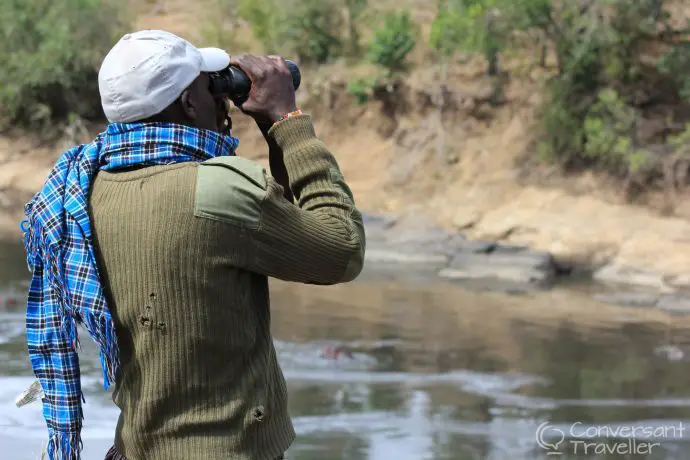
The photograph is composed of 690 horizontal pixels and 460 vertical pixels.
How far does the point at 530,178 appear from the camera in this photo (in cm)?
1363

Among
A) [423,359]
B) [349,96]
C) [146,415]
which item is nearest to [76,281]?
[146,415]

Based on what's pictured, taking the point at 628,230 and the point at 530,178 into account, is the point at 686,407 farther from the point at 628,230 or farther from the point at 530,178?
the point at 530,178

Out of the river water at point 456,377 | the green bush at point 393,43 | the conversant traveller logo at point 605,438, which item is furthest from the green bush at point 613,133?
the conversant traveller logo at point 605,438

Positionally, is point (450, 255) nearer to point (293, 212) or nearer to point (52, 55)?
point (52, 55)

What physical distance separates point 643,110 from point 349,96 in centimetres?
466

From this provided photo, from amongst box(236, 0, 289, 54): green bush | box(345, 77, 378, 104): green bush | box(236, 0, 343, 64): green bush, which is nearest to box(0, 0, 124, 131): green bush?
box(236, 0, 289, 54): green bush

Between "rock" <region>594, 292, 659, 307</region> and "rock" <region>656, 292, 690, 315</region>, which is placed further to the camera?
"rock" <region>594, 292, 659, 307</region>

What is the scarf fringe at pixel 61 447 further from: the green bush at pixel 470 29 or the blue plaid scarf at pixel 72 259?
the green bush at pixel 470 29

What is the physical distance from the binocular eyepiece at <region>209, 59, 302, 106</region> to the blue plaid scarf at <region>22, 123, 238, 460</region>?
0.09 meters

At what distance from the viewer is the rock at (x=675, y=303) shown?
9.65 meters

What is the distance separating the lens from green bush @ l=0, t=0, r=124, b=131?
17234 mm

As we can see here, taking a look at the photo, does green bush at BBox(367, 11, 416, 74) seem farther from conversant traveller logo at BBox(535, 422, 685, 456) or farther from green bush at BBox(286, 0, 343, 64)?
conversant traveller logo at BBox(535, 422, 685, 456)

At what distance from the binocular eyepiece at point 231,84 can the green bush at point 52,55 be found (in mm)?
15648

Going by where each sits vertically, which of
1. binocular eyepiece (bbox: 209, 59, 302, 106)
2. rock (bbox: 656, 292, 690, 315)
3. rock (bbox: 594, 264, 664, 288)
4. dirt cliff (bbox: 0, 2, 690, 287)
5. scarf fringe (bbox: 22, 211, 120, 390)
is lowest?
scarf fringe (bbox: 22, 211, 120, 390)
